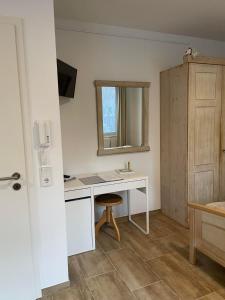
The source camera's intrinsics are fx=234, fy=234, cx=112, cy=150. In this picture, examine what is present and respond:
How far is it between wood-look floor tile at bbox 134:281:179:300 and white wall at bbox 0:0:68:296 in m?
0.65

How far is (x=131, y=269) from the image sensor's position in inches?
88.4

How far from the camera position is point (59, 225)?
1912 mm

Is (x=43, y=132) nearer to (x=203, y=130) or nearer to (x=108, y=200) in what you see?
(x=108, y=200)

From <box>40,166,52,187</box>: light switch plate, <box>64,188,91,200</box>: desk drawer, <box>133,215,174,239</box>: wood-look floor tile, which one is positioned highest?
<box>40,166,52,187</box>: light switch plate

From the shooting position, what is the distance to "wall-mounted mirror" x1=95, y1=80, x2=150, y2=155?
119 inches

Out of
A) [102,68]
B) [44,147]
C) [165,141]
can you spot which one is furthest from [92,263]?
[102,68]

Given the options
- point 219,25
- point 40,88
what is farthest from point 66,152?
point 219,25

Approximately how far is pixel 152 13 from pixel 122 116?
1.23 metres

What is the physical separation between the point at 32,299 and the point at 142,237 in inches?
55.4

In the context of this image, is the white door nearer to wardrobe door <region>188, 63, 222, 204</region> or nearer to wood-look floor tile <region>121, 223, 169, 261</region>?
wood-look floor tile <region>121, 223, 169, 261</region>

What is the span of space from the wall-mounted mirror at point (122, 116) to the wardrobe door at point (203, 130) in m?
0.65

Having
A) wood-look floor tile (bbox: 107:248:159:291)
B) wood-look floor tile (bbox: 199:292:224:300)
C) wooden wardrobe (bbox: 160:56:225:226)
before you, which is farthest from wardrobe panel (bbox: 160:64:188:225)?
wood-look floor tile (bbox: 199:292:224:300)

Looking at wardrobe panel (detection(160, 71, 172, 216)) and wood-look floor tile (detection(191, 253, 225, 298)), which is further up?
wardrobe panel (detection(160, 71, 172, 216))

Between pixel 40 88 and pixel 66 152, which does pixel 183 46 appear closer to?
pixel 66 152
